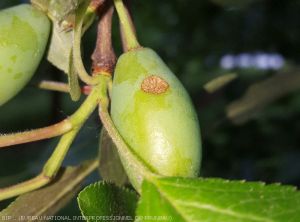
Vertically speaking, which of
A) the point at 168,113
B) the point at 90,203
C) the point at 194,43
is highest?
the point at 168,113

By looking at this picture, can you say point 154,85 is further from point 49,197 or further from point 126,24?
point 49,197

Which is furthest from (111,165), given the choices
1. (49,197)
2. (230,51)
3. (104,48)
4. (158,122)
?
(230,51)

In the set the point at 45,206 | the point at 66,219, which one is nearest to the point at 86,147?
the point at 66,219

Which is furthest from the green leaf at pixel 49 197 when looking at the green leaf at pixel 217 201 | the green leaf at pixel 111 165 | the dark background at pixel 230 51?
the dark background at pixel 230 51

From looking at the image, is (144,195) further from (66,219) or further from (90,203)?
(66,219)

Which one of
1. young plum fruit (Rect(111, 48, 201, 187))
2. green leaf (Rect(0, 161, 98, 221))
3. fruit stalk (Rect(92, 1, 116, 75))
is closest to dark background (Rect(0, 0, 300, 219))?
green leaf (Rect(0, 161, 98, 221))

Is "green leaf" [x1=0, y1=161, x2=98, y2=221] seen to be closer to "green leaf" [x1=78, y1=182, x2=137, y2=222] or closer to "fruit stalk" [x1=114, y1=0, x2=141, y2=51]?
"green leaf" [x1=78, y1=182, x2=137, y2=222]
